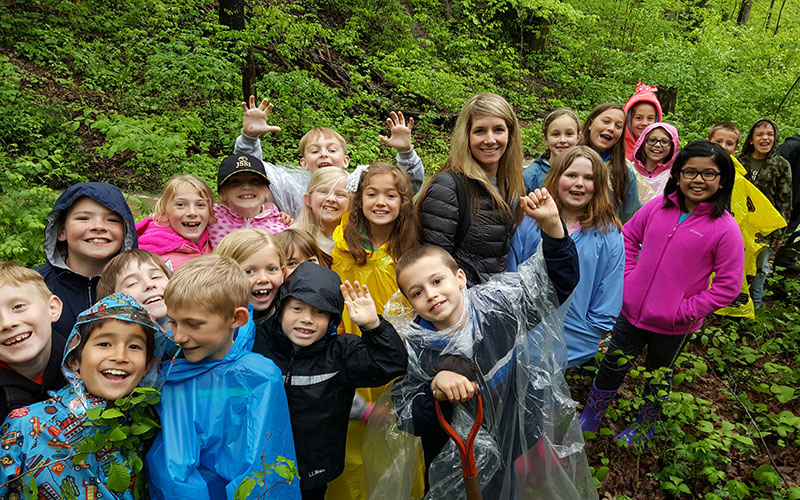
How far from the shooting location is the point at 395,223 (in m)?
2.92

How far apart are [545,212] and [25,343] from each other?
231cm

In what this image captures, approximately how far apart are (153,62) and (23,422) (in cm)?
767

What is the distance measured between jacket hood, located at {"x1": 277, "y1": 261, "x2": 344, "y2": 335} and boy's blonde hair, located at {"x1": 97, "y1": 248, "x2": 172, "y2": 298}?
0.72 meters

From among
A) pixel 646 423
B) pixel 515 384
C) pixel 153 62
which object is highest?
pixel 153 62

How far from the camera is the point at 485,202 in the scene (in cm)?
293

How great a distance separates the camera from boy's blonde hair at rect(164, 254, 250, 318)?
6.40 ft

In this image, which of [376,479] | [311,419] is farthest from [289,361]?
[376,479]

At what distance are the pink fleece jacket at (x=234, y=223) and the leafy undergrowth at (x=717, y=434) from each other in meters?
2.58

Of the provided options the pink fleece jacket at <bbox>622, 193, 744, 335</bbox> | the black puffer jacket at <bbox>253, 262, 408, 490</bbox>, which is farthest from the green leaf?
the pink fleece jacket at <bbox>622, 193, 744, 335</bbox>

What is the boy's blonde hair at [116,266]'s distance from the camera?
2277 mm

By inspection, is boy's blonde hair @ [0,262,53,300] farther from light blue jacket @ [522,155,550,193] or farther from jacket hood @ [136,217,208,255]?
light blue jacket @ [522,155,550,193]

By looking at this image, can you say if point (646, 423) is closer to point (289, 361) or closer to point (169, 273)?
point (289, 361)

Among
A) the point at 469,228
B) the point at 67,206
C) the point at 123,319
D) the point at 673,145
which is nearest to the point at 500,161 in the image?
the point at 469,228

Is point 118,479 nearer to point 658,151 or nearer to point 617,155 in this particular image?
point 617,155
